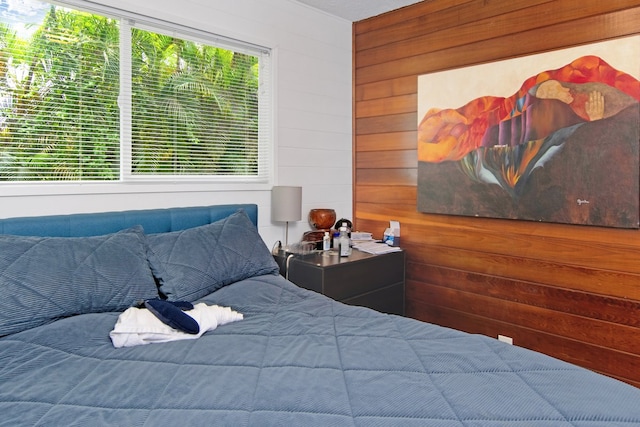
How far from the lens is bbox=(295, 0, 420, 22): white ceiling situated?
3.36 metres

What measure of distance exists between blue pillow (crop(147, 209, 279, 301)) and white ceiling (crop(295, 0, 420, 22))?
1.76 meters

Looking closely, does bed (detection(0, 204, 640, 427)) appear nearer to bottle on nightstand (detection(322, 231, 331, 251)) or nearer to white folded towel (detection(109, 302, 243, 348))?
white folded towel (detection(109, 302, 243, 348))

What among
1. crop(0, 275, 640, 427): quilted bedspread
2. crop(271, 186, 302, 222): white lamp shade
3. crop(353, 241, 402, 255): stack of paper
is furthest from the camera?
crop(353, 241, 402, 255): stack of paper

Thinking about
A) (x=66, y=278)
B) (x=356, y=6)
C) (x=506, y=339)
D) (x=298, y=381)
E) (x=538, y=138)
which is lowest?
(x=506, y=339)

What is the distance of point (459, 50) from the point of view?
3.12m

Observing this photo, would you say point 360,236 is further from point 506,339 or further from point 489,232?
point 506,339

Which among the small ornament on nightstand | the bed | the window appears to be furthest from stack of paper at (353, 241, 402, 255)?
the bed

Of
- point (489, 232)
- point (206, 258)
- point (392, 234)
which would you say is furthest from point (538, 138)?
point (206, 258)

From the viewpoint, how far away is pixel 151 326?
1.74 m

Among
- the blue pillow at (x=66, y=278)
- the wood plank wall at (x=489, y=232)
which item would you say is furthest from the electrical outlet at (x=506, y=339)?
the blue pillow at (x=66, y=278)

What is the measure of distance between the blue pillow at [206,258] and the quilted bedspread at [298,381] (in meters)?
0.37

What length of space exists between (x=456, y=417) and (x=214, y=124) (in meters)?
2.41

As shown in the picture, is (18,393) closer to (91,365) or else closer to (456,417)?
Answer: (91,365)

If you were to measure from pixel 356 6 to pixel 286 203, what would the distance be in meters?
1.55
